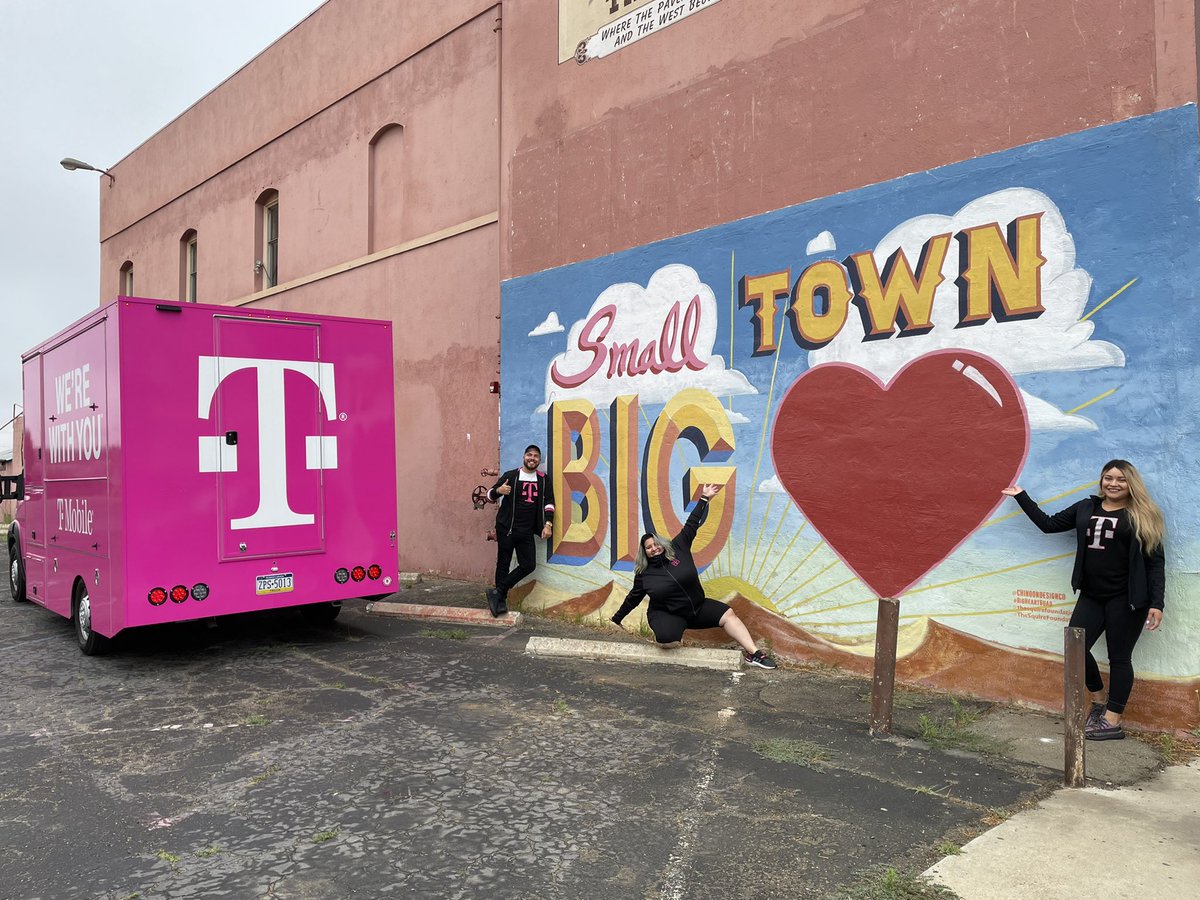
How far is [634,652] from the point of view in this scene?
7711mm

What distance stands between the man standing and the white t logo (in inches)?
218

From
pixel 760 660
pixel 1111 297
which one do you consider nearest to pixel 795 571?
pixel 760 660

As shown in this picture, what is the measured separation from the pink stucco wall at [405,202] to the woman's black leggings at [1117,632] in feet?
20.4

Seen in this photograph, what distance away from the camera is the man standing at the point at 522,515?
9586 millimetres

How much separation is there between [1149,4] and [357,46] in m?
11.9

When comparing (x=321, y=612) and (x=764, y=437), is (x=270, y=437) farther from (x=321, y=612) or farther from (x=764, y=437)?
(x=764, y=437)

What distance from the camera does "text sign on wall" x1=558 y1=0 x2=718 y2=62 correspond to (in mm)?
8586

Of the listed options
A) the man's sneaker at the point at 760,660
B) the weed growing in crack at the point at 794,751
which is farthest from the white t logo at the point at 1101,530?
the man's sneaker at the point at 760,660

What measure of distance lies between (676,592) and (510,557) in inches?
109

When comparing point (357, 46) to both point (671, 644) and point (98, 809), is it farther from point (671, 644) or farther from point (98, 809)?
point (98, 809)

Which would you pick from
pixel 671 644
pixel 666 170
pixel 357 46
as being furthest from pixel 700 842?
pixel 357 46

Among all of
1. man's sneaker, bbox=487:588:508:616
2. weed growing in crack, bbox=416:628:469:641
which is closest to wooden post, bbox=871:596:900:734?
weed growing in crack, bbox=416:628:469:641

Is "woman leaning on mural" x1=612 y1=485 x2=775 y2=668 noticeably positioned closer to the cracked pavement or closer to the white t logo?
the cracked pavement

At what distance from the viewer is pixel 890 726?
18.0 ft
